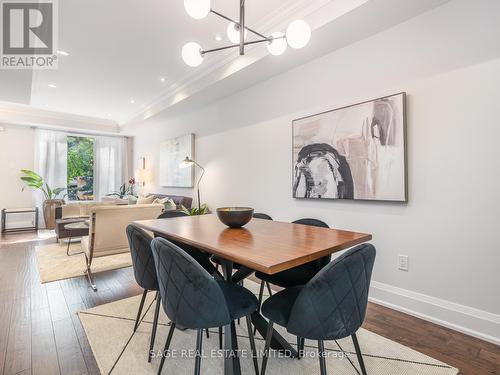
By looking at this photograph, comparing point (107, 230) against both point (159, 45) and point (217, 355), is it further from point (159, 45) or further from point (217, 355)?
point (159, 45)

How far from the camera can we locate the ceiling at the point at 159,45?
2.29 metres

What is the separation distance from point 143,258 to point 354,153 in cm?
203

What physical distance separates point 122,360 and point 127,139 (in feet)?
23.3

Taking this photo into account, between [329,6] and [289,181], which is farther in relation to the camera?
[289,181]

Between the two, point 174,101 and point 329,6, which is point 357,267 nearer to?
point 329,6

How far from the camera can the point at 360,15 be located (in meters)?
2.13

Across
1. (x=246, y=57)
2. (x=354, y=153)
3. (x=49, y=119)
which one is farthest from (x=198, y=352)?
(x=49, y=119)

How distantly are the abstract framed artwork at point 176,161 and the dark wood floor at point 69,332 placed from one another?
2.55m

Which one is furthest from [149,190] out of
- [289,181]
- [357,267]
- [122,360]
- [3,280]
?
[357,267]

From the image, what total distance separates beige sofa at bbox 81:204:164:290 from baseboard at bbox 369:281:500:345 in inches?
106

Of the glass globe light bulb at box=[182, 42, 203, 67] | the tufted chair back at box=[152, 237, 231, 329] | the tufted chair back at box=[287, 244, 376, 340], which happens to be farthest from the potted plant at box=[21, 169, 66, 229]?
the tufted chair back at box=[287, 244, 376, 340]

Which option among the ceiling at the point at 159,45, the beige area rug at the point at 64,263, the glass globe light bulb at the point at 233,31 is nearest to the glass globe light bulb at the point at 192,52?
the glass globe light bulb at the point at 233,31

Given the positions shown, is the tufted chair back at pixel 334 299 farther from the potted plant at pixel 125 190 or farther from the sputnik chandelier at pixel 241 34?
the potted plant at pixel 125 190

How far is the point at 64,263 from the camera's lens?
3512 millimetres
